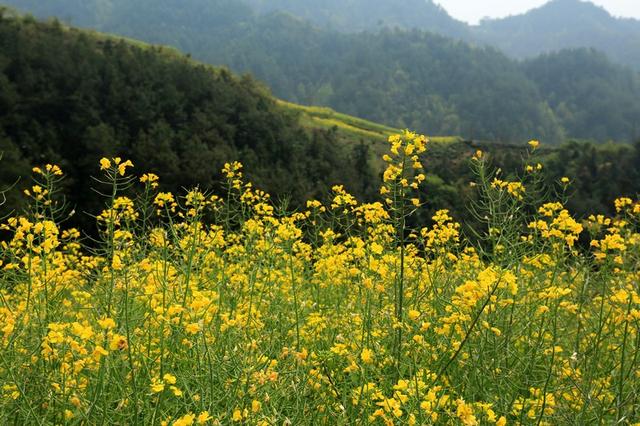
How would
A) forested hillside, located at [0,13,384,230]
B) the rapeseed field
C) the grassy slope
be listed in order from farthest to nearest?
the grassy slope < forested hillside, located at [0,13,384,230] < the rapeseed field

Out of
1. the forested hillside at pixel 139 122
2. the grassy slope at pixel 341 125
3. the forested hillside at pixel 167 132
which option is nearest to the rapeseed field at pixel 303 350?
the forested hillside at pixel 167 132

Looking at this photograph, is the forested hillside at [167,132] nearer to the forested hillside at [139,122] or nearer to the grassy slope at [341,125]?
the forested hillside at [139,122]

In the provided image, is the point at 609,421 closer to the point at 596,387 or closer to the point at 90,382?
the point at 596,387

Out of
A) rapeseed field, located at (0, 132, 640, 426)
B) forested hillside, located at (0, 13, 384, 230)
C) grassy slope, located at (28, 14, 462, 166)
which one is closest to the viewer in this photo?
rapeseed field, located at (0, 132, 640, 426)

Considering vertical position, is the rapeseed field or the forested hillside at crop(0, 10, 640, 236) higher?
the rapeseed field

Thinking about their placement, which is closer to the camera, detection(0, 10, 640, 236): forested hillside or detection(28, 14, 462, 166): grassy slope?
detection(0, 10, 640, 236): forested hillside

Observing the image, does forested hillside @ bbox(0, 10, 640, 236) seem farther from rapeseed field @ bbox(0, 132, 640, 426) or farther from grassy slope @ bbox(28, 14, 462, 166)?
rapeseed field @ bbox(0, 132, 640, 426)

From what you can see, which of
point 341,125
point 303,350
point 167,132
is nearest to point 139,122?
point 167,132

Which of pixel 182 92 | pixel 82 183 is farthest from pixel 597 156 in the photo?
pixel 82 183

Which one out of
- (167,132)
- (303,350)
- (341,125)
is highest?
(303,350)

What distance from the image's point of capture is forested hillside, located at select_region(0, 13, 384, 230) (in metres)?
44.4

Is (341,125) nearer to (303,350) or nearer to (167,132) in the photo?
(167,132)

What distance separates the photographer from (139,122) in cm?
5212

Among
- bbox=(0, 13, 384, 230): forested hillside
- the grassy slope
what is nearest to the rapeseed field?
bbox=(0, 13, 384, 230): forested hillside
